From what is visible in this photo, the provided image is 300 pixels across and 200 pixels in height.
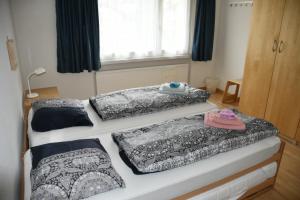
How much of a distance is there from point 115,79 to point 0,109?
2629 millimetres

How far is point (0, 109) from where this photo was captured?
1172 millimetres

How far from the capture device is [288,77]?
2.77 meters

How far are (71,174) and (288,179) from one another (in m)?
2.05

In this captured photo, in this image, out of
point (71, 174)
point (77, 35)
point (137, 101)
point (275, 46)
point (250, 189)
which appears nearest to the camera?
point (71, 174)

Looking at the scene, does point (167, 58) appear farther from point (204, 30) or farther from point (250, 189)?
point (250, 189)

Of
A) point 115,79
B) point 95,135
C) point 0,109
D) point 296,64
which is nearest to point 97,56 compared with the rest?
point 115,79

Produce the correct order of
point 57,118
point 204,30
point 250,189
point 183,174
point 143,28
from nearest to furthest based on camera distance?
point 183,174 → point 250,189 → point 57,118 → point 143,28 → point 204,30

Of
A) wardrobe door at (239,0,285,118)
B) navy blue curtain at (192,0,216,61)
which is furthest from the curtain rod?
wardrobe door at (239,0,285,118)

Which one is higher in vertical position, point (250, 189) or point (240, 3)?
point (240, 3)

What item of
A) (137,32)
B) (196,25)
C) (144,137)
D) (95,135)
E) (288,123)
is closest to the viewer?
(144,137)

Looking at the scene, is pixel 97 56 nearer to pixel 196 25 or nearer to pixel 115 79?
pixel 115 79

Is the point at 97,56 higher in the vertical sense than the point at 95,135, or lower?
higher

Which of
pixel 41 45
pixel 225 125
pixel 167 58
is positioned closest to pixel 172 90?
pixel 225 125

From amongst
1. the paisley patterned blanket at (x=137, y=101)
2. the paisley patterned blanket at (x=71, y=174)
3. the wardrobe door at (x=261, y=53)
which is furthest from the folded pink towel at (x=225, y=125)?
the wardrobe door at (x=261, y=53)
